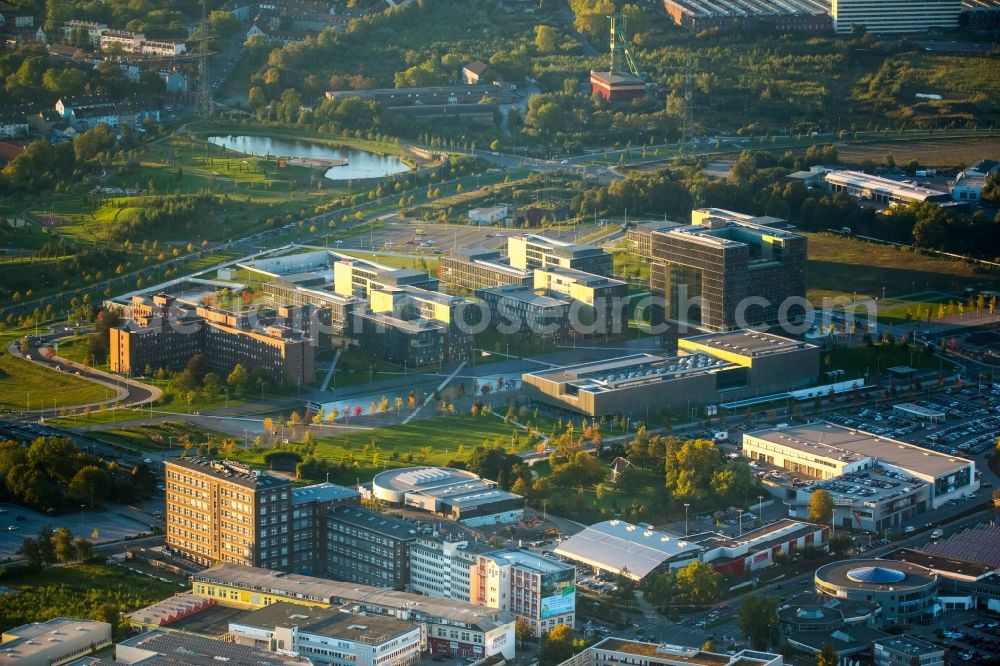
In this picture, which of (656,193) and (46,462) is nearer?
(46,462)

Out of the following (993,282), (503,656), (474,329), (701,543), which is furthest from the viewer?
(993,282)

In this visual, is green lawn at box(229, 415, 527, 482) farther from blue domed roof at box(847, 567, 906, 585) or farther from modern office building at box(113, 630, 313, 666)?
modern office building at box(113, 630, 313, 666)

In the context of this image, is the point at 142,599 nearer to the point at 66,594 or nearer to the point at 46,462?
the point at 66,594

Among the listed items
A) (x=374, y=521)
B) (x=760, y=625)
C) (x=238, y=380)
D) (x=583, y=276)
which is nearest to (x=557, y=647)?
(x=760, y=625)

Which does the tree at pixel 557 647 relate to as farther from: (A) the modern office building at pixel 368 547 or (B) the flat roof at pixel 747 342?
(B) the flat roof at pixel 747 342

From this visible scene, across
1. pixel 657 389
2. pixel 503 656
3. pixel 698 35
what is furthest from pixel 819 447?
pixel 698 35

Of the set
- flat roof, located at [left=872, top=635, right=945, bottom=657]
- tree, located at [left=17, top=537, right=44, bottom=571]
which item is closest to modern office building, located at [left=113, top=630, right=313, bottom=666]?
tree, located at [left=17, top=537, right=44, bottom=571]
